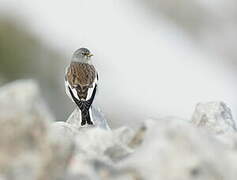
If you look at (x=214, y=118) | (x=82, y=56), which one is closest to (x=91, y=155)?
(x=214, y=118)

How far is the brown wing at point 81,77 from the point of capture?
14.8 metres

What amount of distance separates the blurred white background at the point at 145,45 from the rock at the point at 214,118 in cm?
1830

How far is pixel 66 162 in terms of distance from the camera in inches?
277

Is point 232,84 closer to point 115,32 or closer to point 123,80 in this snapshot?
point 123,80

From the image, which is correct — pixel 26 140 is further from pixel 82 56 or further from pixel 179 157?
pixel 82 56

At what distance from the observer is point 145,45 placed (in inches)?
1682

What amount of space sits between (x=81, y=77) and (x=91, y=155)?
24.4 feet

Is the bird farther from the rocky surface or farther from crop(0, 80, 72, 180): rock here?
crop(0, 80, 72, 180): rock

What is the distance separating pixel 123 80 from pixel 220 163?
2900 cm

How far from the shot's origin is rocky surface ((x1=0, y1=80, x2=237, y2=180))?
6688 millimetres

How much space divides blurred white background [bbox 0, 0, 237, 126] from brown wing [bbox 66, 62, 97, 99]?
484 inches

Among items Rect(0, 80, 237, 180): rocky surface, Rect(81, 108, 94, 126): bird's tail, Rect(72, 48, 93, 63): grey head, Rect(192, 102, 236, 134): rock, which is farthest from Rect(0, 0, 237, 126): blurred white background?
Rect(0, 80, 237, 180): rocky surface

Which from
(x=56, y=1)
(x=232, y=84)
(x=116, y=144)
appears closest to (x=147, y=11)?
(x=56, y=1)

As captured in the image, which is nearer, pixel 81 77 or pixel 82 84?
pixel 82 84
